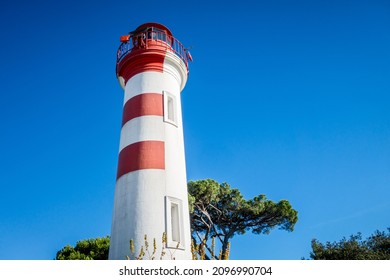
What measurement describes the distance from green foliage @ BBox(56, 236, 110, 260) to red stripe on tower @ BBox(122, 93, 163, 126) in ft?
37.1

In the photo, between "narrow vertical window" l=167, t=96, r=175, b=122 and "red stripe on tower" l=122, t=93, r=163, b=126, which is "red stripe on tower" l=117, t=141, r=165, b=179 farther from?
"narrow vertical window" l=167, t=96, r=175, b=122

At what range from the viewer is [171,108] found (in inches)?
468

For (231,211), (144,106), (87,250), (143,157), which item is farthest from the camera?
(231,211)

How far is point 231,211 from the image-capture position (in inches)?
1018

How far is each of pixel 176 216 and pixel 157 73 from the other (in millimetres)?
4843

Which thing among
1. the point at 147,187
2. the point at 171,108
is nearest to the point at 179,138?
the point at 171,108

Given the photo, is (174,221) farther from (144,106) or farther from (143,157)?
(144,106)

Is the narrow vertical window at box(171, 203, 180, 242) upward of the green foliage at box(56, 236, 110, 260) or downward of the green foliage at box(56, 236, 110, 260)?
downward

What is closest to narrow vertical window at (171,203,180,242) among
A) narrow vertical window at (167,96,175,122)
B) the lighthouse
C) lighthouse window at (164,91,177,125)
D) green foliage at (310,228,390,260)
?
the lighthouse

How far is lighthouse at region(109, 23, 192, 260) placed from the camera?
30.7 feet

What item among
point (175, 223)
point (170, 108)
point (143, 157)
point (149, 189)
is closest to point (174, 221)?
point (175, 223)

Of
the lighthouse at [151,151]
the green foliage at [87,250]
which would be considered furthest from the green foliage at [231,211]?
the lighthouse at [151,151]

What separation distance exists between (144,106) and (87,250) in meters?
12.7
